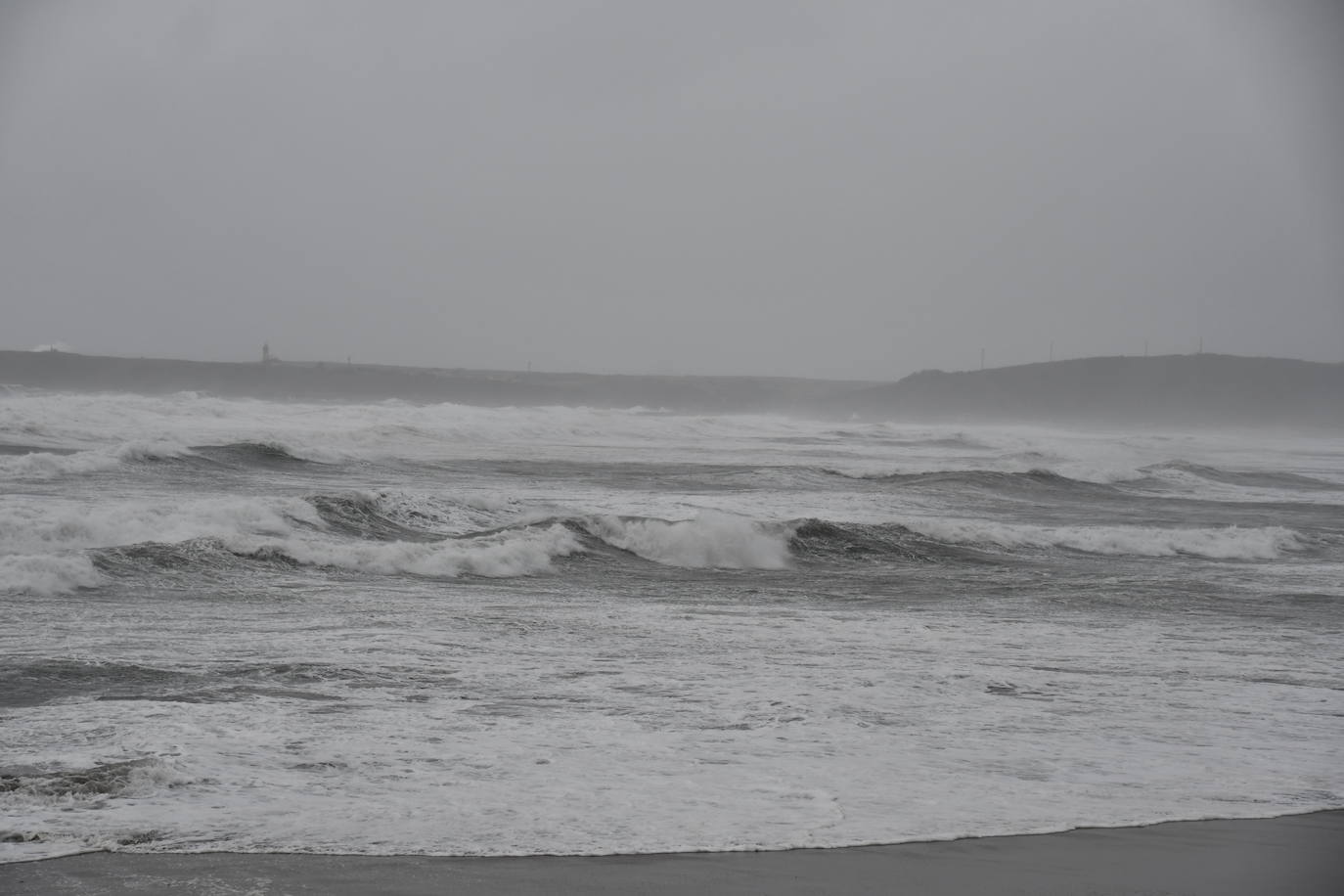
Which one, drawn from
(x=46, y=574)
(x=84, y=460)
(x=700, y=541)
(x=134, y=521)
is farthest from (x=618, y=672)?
(x=84, y=460)

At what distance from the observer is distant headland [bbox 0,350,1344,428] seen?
87719 mm

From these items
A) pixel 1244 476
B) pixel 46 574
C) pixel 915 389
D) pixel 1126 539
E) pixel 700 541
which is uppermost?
pixel 915 389

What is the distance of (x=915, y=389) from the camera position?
109875mm

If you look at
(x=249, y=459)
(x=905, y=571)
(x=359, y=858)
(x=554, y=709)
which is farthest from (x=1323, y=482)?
(x=359, y=858)

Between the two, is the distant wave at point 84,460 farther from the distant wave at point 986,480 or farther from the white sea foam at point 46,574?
the distant wave at point 986,480

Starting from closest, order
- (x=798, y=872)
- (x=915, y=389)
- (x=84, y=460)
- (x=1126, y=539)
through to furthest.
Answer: (x=798, y=872), (x=1126, y=539), (x=84, y=460), (x=915, y=389)

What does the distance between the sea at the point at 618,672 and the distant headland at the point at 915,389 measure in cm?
A: 7489

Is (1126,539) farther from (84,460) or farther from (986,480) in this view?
(84,460)

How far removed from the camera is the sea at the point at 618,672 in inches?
172

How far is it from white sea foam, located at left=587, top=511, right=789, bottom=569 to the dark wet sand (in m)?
8.55

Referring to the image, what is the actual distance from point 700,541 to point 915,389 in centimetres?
9914

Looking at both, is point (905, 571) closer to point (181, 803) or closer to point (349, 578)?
point (349, 578)

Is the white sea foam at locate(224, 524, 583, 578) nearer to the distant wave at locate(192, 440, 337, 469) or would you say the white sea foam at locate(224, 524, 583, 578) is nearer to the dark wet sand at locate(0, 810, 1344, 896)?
the dark wet sand at locate(0, 810, 1344, 896)

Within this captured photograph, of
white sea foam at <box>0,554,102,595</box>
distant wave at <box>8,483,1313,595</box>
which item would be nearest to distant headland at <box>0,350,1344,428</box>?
Answer: distant wave at <box>8,483,1313,595</box>
